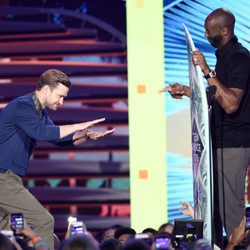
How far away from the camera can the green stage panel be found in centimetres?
873

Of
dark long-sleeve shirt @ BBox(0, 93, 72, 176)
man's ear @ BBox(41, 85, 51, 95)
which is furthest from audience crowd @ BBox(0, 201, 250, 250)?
man's ear @ BBox(41, 85, 51, 95)

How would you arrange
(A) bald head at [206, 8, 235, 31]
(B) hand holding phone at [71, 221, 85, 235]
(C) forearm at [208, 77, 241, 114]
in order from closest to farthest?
1. (B) hand holding phone at [71, 221, 85, 235]
2. (C) forearm at [208, 77, 241, 114]
3. (A) bald head at [206, 8, 235, 31]

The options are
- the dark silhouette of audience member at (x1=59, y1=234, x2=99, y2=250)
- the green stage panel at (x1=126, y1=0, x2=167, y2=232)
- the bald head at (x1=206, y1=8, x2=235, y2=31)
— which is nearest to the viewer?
the dark silhouette of audience member at (x1=59, y1=234, x2=99, y2=250)

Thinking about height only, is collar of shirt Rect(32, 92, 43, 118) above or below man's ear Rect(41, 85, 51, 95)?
below

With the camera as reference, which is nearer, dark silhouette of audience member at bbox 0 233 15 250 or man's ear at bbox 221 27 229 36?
dark silhouette of audience member at bbox 0 233 15 250

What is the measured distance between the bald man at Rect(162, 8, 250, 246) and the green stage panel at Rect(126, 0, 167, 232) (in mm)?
2616

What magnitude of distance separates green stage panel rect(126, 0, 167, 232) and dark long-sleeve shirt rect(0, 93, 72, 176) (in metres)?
2.61

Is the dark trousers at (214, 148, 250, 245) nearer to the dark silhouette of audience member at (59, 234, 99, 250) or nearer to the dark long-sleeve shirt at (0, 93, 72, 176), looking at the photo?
the dark long-sleeve shirt at (0, 93, 72, 176)

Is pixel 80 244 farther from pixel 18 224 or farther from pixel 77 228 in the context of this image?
pixel 18 224

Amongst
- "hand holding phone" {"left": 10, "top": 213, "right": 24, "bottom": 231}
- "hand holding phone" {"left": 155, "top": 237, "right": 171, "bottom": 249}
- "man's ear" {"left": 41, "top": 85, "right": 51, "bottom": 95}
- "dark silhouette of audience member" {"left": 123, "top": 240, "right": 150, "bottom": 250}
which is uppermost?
"man's ear" {"left": 41, "top": 85, "right": 51, "bottom": 95}

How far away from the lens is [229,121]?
239 inches

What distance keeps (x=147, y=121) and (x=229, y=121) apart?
2741 mm

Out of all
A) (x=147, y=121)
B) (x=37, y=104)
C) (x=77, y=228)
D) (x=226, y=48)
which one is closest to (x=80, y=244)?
(x=77, y=228)

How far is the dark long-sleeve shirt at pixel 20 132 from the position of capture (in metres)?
6.02
